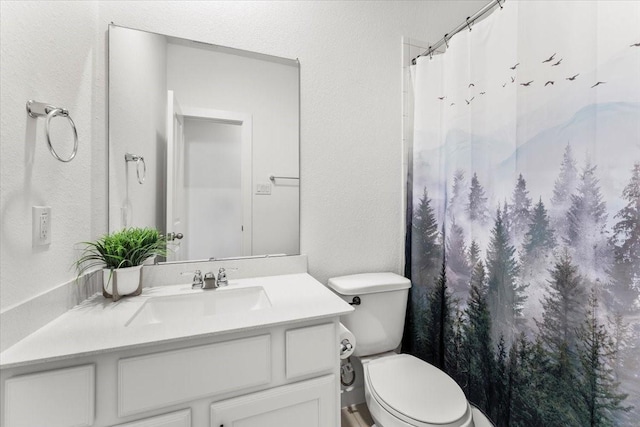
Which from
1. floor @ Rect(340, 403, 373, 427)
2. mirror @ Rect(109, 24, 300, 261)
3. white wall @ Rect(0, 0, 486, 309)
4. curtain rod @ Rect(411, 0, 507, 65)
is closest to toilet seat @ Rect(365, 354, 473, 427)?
floor @ Rect(340, 403, 373, 427)

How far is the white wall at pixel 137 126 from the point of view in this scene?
1.19m

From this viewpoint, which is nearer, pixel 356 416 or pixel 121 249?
pixel 121 249

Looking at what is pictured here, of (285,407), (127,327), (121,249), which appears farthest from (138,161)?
(285,407)

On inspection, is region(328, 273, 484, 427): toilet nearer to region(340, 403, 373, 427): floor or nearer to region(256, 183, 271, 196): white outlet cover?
region(340, 403, 373, 427): floor

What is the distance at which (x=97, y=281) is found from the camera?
1.15m

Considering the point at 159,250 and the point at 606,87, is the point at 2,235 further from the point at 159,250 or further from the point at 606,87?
the point at 606,87

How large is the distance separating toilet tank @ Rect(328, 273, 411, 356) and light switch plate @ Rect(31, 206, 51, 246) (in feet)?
3.61

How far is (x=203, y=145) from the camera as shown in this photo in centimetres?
132

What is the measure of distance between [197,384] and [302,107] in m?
1.26

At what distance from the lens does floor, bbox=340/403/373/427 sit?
146 centimetres

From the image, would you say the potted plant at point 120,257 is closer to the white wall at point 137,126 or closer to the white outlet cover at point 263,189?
the white wall at point 137,126

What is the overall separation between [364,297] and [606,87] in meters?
1.16

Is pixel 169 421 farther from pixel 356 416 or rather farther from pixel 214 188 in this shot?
pixel 356 416

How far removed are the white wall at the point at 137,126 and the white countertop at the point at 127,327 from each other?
1.17 feet
